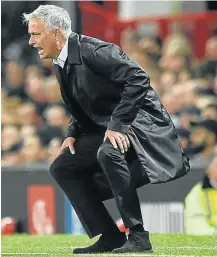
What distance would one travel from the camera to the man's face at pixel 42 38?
20.4ft

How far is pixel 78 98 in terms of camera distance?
6363 mm

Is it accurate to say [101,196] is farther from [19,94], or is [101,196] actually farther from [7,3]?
[7,3]

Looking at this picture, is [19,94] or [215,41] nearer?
[215,41]

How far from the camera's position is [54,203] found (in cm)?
1060

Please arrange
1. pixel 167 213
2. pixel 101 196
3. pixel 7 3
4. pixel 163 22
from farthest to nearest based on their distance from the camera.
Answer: pixel 7 3
pixel 163 22
pixel 167 213
pixel 101 196

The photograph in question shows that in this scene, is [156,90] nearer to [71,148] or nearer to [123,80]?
[71,148]

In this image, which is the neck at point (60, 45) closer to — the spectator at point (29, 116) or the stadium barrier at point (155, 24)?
the stadium barrier at point (155, 24)

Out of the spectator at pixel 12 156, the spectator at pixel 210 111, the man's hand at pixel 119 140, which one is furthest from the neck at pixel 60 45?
the spectator at pixel 12 156

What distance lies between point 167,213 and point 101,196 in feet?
11.5

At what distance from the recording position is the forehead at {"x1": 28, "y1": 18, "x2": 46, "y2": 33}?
6.22m

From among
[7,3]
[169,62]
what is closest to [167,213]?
[169,62]

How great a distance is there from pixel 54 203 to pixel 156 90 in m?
2.24

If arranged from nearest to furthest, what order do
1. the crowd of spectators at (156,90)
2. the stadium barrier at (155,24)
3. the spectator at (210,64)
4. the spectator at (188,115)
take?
the crowd of spectators at (156,90), the spectator at (188,115), the spectator at (210,64), the stadium barrier at (155,24)

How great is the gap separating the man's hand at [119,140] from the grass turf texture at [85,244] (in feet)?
2.23
